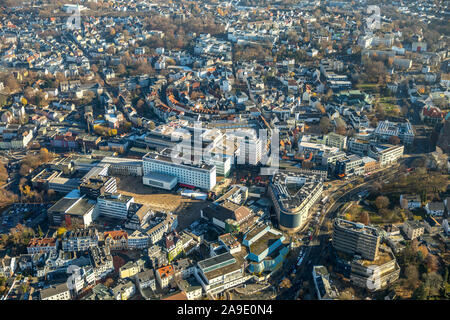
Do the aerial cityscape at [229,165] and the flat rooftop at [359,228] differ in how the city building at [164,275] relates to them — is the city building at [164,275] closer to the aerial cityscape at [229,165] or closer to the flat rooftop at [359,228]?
the aerial cityscape at [229,165]

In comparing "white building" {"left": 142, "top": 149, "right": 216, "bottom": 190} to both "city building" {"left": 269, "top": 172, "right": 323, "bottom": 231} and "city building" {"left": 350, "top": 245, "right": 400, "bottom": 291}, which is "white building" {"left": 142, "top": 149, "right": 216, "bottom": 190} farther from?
"city building" {"left": 350, "top": 245, "right": 400, "bottom": 291}

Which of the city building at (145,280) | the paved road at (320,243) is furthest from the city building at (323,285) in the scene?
the city building at (145,280)

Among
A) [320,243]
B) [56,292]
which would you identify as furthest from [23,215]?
[320,243]

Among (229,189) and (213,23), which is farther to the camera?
(213,23)

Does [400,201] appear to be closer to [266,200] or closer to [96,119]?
[266,200]

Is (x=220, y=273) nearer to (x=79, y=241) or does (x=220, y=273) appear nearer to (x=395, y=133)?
(x=79, y=241)

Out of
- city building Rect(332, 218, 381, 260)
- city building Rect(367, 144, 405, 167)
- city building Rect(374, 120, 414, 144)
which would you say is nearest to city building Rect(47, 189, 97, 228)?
city building Rect(332, 218, 381, 260)

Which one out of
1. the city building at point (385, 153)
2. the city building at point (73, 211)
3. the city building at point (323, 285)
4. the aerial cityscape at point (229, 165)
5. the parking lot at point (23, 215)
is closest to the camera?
the city building at point (323, 285)
